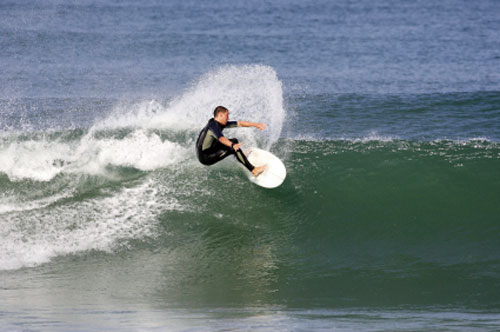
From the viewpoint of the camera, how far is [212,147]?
8.59 m

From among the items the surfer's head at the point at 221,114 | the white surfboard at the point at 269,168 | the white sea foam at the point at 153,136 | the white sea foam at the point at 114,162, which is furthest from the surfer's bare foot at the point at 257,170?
the white sea foam at the point at 153,136


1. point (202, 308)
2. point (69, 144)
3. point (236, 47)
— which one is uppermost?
point (236, 47)

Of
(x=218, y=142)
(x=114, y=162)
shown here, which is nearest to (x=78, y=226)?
(x=114, y=162)

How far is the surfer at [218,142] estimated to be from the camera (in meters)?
8.39

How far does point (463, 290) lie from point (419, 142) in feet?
17.6

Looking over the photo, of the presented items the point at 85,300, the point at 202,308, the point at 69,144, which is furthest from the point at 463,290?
the point at 69,144

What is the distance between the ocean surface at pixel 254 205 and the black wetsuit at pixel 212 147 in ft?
2.87

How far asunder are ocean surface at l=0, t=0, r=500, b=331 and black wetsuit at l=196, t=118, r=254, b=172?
2.87 ft

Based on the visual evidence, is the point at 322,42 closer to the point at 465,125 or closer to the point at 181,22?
the point at 181,22

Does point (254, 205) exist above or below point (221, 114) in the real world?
below

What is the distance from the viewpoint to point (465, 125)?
13.6 metres

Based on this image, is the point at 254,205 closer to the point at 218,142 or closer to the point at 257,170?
the point at 257,170

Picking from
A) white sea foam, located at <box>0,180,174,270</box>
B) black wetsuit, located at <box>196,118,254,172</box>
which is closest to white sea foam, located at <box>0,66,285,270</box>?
white sea foam, located at <box>0,180,174,270</box>

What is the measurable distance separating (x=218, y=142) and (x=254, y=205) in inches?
47.9
